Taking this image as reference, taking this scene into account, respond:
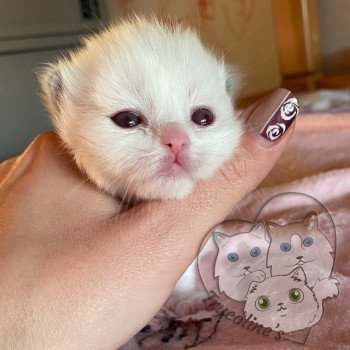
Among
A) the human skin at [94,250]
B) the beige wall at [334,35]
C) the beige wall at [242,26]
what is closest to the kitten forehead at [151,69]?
the human skin at [94,250]

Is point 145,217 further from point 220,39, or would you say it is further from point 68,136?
point 220,39

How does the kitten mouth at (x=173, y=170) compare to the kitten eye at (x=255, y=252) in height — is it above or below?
above

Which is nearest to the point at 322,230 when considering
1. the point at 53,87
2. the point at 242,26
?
the point at 53,87

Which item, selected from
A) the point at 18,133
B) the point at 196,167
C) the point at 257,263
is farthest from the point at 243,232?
the point at 18,133

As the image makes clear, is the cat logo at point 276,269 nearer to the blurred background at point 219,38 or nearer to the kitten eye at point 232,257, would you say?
the kitten eye at point 232,257

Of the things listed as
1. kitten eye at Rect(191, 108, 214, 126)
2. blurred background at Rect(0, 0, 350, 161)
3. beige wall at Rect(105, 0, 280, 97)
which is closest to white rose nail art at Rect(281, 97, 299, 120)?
kitten eye at Rect(191, 108, 214, 126)

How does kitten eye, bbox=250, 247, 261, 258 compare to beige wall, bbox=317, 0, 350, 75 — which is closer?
kitten eye, bbox=250, 247, 261, 258

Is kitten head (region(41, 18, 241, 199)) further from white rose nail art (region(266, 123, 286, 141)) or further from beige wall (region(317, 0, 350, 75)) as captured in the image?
beige wall (region(317, 0, 350, 75))
